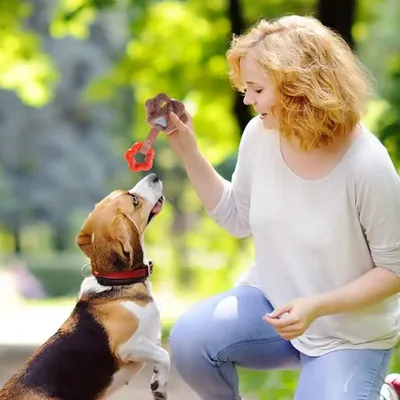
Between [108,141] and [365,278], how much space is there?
20.0m

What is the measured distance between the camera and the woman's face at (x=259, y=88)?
2785mm

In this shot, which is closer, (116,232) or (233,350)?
(116,232)

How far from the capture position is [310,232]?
2793 millimetres

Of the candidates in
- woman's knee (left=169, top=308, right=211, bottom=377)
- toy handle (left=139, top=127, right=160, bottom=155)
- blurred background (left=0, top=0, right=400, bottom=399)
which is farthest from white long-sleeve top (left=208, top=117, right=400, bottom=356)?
blurred background (left=0, top=0, right=400, bottom=399)

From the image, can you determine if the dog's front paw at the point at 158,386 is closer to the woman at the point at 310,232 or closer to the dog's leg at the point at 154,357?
the dog's leg at the point at 154,357

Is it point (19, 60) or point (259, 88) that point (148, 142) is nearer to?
point (259, 88)

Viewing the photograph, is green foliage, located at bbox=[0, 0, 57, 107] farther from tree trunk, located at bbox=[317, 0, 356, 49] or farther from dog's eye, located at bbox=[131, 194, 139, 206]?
dog's eye, located at bbox=[131, 194, 139, 206]

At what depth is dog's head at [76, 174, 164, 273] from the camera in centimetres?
279

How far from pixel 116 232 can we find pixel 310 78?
780 mm

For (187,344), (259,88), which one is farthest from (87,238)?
(259,88)

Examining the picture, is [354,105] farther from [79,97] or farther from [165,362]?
[79,97]

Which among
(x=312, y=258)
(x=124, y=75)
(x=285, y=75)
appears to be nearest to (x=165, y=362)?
(x=312, y=258)

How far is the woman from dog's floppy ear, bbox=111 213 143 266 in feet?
1.19

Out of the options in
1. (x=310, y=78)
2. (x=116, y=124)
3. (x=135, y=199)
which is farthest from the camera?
(x=116, y=124)
